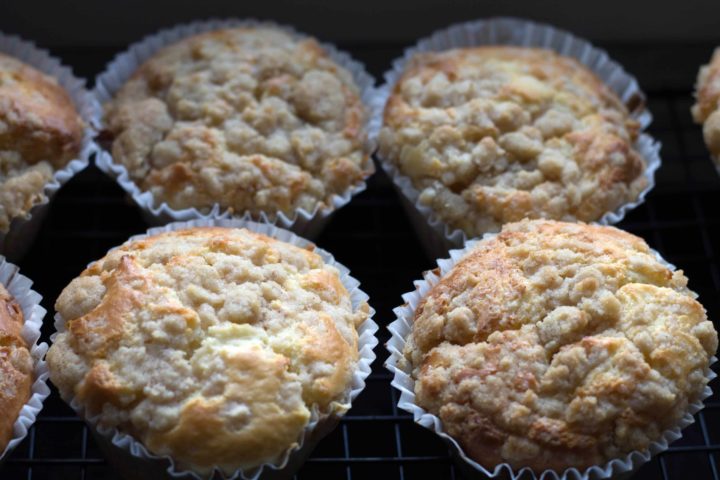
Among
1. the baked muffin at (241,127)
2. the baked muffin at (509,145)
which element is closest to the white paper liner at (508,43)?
the baked muffin at (509,145)

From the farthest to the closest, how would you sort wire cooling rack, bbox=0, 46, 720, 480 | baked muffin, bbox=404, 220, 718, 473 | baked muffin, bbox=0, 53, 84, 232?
wire cooling rack, bbox=0, 46, 720, 480 < baked muffin, bbox=0, 53, 84, 232 < baked muffin, bbox=404, 220, 718, 473

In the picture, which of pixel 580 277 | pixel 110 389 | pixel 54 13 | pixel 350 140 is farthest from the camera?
pixel 54 13

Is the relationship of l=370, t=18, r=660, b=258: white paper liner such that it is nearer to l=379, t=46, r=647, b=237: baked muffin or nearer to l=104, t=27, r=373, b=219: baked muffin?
l=379, t=46, r=647, b=237: baked muffin

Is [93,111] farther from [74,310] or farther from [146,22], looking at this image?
[74,310]

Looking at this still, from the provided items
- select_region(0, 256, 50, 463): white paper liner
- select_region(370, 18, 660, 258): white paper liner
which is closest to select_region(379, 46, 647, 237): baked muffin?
select_region(370, 18, 660, 258): white paper liner

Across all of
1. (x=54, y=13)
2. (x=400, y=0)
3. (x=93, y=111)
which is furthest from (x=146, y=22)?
(x=400, y=0)

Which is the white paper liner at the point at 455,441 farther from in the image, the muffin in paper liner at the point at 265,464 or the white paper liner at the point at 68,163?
the white paper liner at the point at 68,163
